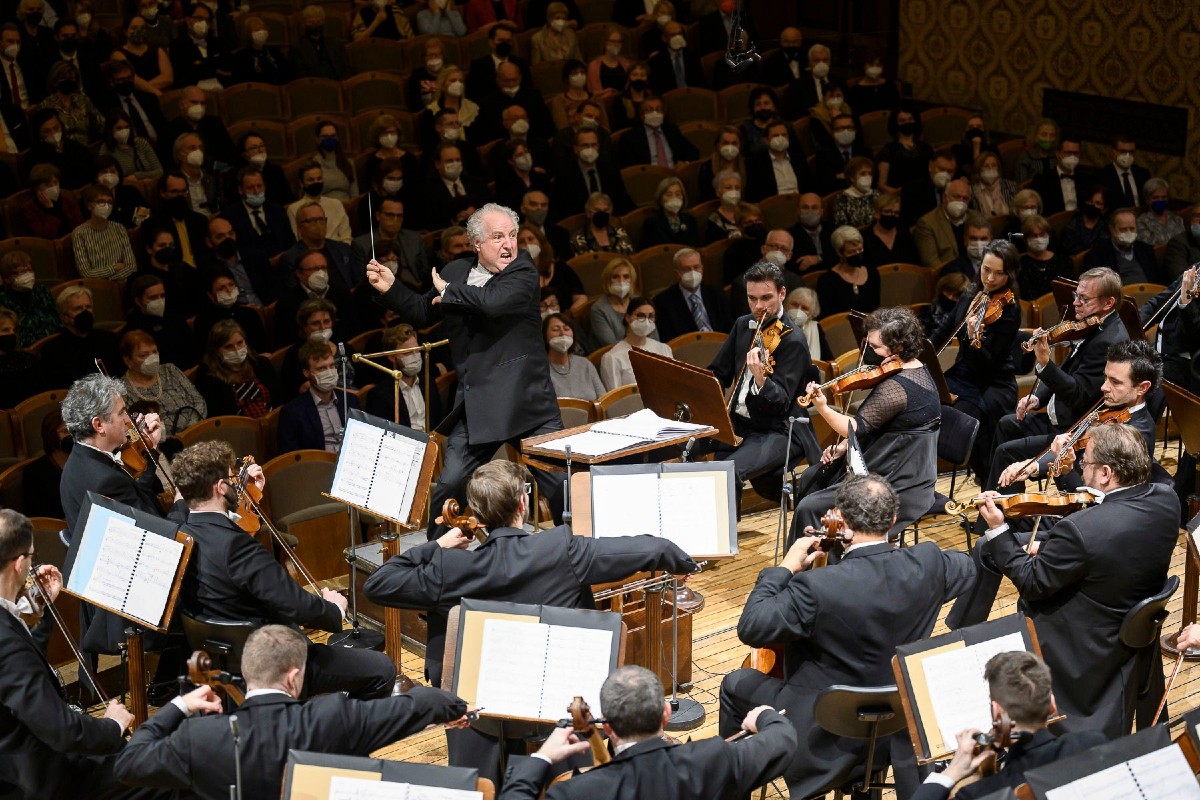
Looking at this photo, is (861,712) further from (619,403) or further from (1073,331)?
(619,403)

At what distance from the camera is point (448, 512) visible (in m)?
4.20

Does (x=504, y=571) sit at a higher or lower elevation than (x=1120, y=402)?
lower

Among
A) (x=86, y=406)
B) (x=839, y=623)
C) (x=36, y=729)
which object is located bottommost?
(x=36, y=729)

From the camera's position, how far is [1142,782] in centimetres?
319

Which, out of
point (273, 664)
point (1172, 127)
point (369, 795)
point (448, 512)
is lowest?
point (369, 795)

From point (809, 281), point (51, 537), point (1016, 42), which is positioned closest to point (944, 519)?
point (809, 281)

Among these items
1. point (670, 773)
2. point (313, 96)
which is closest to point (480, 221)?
point (670, 773)

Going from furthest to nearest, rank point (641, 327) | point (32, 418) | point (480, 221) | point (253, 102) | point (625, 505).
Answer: point (253, 102)
point (641, 327)
point (32, 418)
point (480, 221)
point (625, 505)

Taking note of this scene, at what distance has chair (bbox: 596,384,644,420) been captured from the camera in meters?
6.69

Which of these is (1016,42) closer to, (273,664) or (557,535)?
(557,535)

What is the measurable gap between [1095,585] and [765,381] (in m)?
1.94

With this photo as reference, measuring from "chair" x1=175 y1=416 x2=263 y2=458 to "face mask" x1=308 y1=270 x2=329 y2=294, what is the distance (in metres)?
1.42

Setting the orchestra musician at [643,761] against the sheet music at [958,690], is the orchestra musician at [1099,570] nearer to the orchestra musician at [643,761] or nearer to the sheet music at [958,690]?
the sheet music at [958,690]

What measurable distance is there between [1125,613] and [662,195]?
524 centimetres
